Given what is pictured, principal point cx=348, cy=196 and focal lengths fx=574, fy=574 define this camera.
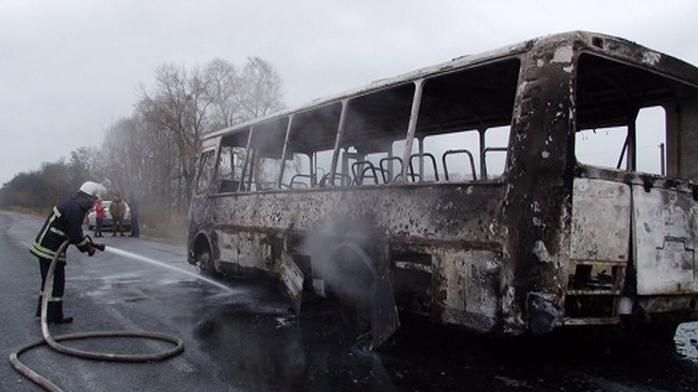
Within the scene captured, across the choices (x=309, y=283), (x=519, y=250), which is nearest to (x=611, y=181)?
(x=519, y=250)

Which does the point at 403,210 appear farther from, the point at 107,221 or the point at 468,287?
the point at 107,221

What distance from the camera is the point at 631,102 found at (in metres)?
5.39

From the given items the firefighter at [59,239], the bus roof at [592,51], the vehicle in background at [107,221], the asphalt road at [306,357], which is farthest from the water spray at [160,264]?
the vehicle in background at [107,221]

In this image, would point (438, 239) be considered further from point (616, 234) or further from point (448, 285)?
point (616, 234)

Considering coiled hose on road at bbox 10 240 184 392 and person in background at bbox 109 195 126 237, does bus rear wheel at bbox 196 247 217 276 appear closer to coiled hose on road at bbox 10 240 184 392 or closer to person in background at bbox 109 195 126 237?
coiled hose on road at bbox 10 240 184 392

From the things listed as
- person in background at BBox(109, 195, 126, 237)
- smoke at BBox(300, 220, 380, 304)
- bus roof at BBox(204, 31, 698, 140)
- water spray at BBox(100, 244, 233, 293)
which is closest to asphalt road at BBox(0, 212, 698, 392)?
smoke at BBox(300, 220, 380, 304)

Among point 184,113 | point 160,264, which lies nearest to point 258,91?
point 184,113

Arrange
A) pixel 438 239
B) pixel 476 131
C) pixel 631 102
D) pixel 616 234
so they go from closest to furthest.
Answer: pixel 616 234 < pixel 438 239 < pixel 631 102 < pixel 476 131

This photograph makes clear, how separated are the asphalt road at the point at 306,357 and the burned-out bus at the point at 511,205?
428 mm

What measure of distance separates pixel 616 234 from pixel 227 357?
11.1 ft

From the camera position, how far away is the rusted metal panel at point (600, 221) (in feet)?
13.1

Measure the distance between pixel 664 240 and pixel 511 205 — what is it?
4.81 ft

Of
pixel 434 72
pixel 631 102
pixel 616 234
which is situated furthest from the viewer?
pixel 631 102

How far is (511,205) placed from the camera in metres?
4.03
